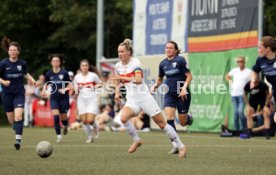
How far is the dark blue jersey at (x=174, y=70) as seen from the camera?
1730cm

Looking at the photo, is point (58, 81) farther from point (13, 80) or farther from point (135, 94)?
point (135, 94)

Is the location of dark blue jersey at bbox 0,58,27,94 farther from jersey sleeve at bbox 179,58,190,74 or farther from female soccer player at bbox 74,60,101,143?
female soccer player at bbox 74,60,101,143

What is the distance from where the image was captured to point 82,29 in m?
46.8

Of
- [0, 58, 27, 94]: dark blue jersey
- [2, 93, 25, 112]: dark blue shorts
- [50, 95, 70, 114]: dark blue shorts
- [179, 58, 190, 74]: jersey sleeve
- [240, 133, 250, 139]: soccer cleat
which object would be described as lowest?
[240, 133, 250, 139]: soccer cleat

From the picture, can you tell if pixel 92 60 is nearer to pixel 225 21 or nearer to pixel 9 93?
pixel 225 21

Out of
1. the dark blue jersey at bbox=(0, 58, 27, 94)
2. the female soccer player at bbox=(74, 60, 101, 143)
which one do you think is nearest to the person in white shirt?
the female soccer player at bbox=(74, 60, 101, 143)

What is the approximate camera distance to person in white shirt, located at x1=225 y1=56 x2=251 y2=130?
24.4 metres

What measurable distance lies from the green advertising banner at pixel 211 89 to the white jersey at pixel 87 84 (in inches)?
195

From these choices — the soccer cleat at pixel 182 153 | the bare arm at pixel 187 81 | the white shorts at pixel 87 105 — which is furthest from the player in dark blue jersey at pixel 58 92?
the soccer cleat at pixel 182 153

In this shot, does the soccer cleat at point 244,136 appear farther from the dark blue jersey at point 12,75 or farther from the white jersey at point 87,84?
the dark blue jersey at point 12,75

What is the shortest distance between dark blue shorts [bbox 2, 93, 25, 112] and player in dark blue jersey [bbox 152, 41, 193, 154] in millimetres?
2870

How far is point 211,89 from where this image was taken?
89.6ft

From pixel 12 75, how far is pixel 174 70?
135 inches

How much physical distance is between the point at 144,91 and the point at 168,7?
13816 mm
